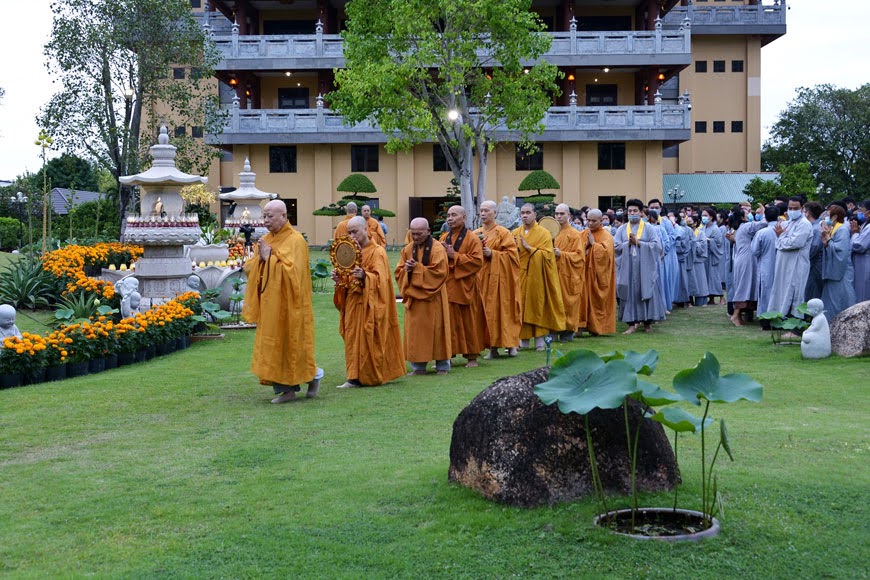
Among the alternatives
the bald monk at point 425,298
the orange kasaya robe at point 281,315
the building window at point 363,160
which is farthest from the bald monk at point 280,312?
the building window at point 363,160

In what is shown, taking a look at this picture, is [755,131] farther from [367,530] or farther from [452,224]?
[367,530]

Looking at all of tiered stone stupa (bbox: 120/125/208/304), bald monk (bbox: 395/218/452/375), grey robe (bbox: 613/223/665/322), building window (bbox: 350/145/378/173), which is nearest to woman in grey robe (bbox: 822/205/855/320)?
grey robe (bbox: 613/223/665/322)

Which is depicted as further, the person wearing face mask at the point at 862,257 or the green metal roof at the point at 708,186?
the green metal roof at the point at 708,186

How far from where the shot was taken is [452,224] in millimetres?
11289

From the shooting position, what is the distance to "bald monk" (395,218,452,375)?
417 inches

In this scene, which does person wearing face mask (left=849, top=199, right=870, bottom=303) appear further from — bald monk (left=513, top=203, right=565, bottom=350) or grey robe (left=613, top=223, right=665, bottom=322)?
bald monk (left=513, top=203, right=565, bottom=350)

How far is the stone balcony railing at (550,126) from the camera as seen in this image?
3775 cm

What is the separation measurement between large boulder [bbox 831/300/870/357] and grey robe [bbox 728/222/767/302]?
3.65m

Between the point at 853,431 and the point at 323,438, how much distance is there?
3.96 meters

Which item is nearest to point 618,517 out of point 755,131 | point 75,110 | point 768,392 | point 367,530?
point 367,530

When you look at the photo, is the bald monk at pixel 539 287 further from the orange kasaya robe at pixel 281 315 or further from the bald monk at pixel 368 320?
the orange kasaya robe at pixel 281 315

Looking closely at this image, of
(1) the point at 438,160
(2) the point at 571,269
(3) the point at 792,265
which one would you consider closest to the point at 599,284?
(2) the point at 571,269

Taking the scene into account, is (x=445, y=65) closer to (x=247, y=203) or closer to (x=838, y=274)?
(x=247, y=203)

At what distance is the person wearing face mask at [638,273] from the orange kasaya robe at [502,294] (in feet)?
10.6
